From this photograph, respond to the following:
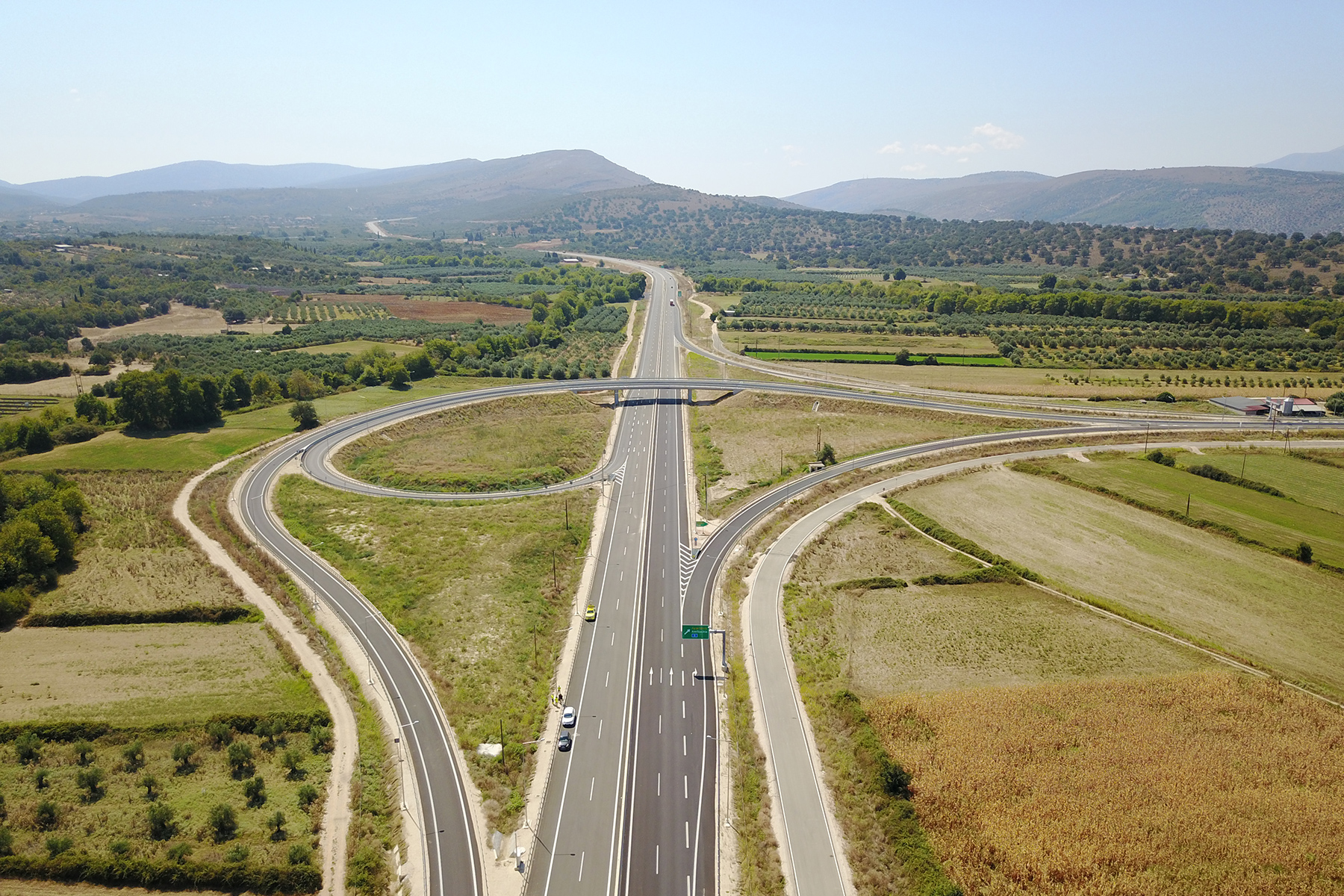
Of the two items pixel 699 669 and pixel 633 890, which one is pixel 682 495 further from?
pixel 633 890

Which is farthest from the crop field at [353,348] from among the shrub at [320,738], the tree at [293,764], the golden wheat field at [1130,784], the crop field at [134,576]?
the golden wheat field at [1130,784]

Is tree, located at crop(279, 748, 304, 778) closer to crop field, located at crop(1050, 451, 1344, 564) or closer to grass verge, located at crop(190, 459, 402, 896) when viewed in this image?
grass verge, located at crop(190, 459, 402, 896)

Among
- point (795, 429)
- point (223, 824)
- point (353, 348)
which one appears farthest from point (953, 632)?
point (353, 348)

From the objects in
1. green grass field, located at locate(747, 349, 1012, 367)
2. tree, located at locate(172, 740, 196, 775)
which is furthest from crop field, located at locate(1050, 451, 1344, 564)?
tree, located at locate(172, 740, 196, 775)

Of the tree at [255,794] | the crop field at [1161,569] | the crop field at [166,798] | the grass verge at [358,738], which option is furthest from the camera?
the crop field at [1161,569]

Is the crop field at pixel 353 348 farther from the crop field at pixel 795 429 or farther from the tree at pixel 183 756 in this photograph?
the tree at pixel 183 756

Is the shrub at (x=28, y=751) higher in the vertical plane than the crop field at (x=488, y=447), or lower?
lower

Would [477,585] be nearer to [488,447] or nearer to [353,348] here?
[488,447]
